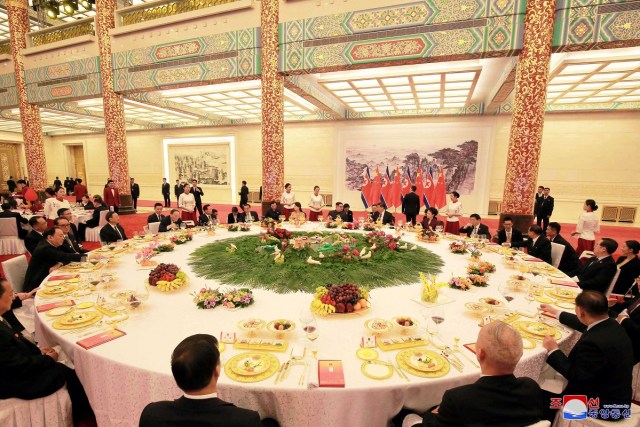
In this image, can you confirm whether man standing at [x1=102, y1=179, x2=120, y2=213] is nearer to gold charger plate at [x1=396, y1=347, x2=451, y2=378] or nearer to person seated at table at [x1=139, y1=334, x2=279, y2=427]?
person seated at table at [x1=139, y1=334, x2=279, y2=427]

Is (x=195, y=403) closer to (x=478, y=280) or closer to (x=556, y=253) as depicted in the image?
(x=478, y=280)

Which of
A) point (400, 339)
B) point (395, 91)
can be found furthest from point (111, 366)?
point (395, 91)

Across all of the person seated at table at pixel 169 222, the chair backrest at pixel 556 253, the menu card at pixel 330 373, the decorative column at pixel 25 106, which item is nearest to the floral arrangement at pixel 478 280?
the menu card at pixel 330 373

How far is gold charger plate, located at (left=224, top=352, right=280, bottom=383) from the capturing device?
5.99 feet

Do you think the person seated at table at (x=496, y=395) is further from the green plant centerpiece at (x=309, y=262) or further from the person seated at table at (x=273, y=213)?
the person seated at table at (x=273, y=213)

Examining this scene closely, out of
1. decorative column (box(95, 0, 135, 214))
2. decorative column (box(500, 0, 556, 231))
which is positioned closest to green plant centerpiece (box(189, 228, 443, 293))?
decorative column (box(500, 0, 556, 231))

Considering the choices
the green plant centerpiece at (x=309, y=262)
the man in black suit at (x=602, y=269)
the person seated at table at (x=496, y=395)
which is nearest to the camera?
the person seated at table at (x=496, y=395)

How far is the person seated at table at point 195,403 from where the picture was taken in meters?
1.29

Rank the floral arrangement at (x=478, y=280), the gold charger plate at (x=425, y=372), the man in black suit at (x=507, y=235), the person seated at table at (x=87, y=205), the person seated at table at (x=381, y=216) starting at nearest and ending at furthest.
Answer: the gold charger plate at (x=425, y=372) → the floral arrangement at (x=478, y=280) → the man in black suit at (x=507, y=235) → the person seated at table at (x=381, y=216) → the person seated at table at (x=87, y=205)

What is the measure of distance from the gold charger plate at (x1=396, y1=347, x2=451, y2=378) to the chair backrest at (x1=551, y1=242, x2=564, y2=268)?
412 cm

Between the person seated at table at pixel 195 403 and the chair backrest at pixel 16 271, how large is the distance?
3.71m

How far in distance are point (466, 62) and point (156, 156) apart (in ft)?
56.3

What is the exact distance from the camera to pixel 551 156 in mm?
12148

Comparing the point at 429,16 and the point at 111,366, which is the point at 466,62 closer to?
the point at 429,16
